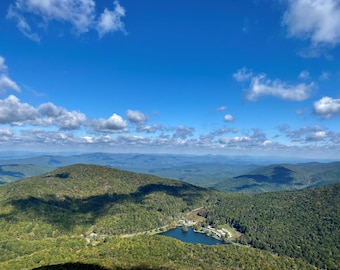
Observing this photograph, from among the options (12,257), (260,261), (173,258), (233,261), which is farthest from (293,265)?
(12,257)

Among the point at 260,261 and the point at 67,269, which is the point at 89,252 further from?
the point at 260,261

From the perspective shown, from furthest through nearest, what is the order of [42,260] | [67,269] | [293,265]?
1. [293,265]
2. [42,260]
3. [67,269]

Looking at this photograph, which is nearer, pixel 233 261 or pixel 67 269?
pixel 67 269

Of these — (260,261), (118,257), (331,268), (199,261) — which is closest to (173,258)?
(199,261)

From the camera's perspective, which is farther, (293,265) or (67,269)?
(293,265)

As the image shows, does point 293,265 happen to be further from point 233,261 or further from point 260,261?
point 233,261

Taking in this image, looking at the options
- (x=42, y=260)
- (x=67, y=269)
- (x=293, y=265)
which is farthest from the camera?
(x=293, y=265)

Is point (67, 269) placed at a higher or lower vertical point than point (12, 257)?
higher

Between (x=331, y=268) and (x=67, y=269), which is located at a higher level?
(x=67, y=269)
